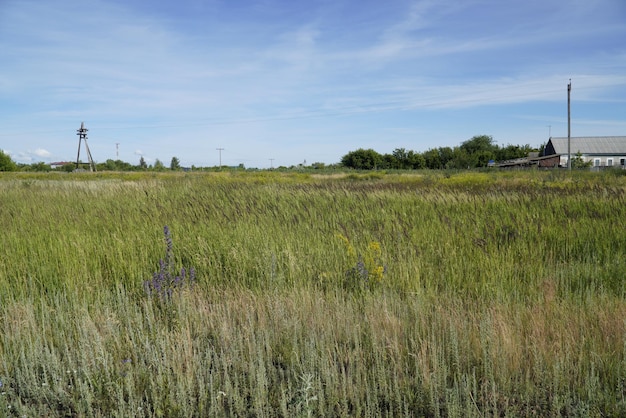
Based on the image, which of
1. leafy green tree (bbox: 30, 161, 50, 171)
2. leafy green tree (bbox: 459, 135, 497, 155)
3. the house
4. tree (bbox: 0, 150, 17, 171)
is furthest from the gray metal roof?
tree (bbox: 0, 150, 17, 171)

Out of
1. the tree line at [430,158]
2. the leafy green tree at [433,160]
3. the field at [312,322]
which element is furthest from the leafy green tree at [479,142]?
the field at [312,322]

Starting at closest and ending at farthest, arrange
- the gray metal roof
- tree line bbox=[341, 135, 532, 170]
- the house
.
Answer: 1. the house
2. the gray metal roof
3. tree line bbox=[341, 135, 532, 170]

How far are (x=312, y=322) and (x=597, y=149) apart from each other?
80242 mm

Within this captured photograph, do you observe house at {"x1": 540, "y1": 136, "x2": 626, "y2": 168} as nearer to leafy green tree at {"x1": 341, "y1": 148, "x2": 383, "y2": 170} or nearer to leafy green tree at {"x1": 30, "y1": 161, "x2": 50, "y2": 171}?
leafy green tree at {"x1": 341, "y1": 148, "x2": 383, "y2": 170}

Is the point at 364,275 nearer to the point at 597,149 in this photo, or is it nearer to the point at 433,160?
the point at 433,160

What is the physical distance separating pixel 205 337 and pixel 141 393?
668 millimetres

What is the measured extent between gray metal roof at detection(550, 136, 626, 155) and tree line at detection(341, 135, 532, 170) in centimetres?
1225

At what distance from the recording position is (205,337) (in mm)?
2988

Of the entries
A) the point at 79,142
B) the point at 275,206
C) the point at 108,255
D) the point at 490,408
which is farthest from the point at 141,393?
the point at 79,142

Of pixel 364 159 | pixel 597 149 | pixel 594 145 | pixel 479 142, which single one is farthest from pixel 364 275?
pixel 479 142

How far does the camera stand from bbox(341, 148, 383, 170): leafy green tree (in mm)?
85125

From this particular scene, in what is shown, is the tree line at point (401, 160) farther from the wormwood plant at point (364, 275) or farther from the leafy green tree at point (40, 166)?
the wormwood plant at point (364, 275)

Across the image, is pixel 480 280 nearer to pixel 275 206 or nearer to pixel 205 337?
pixel 205 337

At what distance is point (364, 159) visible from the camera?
8700 centimetres
